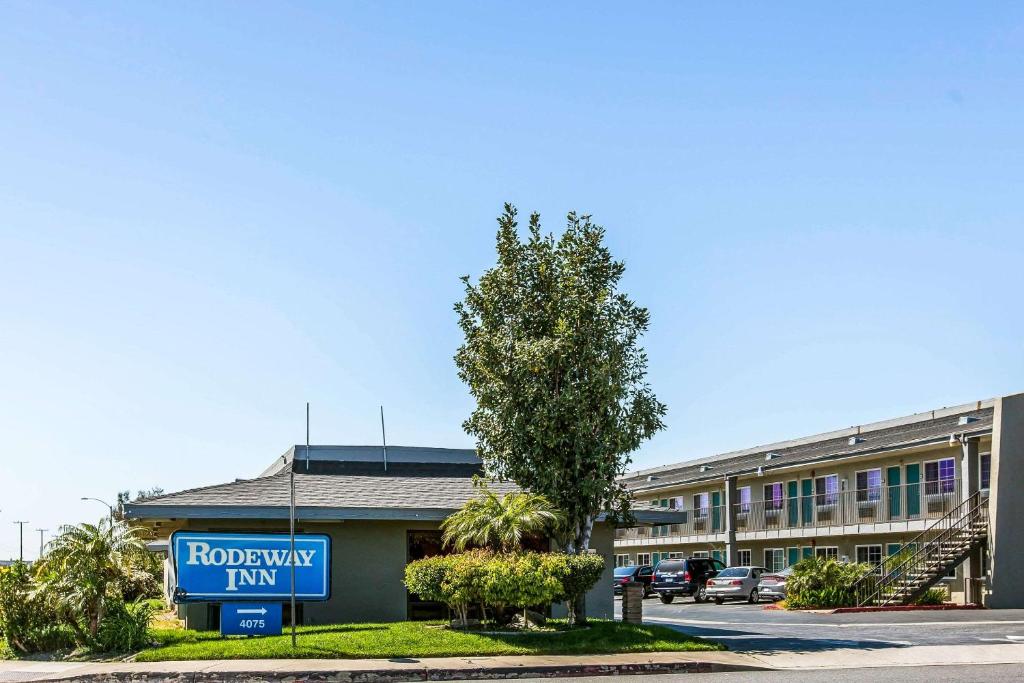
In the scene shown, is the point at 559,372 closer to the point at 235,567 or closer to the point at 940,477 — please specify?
the point at 235,567

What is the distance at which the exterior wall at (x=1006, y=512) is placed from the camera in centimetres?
3488

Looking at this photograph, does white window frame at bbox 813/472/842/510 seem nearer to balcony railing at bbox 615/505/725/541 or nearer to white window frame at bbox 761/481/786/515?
white window frame at bbox 761/481/786/515

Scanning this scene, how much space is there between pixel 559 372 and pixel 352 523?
590 centimetres

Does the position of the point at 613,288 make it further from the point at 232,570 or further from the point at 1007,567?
the point at 1007,567

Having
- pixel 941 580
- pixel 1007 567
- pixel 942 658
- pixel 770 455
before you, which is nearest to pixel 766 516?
pixel 770 455

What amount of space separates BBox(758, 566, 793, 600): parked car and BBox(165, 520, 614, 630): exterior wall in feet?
59.6

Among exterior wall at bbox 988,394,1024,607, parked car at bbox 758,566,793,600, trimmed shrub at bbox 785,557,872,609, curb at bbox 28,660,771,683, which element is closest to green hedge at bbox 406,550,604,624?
curb at bbox 28,660,771,683

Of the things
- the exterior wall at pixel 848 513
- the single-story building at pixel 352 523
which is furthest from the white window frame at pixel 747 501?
the single-story building at pixel 352 523

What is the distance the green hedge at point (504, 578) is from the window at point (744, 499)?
30.9 m

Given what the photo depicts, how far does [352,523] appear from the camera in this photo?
89.5 feet

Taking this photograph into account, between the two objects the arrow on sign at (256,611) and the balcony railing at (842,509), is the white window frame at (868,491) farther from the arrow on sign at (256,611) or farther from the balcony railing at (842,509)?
the arrow on sign at (256,611)

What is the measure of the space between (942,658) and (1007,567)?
15548 millimetres

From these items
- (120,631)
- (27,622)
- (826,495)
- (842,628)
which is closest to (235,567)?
(120,631)

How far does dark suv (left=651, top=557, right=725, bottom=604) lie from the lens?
46.9 metres
